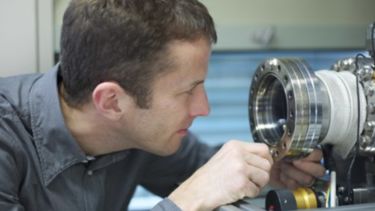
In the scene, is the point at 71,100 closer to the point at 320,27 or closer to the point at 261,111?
the point at 261,111

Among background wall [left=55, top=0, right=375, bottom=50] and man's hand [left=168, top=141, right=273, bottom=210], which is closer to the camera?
man's hand [left=168, top=141, right=273, bottom=210]

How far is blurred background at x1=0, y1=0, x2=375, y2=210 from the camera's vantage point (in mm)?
1472

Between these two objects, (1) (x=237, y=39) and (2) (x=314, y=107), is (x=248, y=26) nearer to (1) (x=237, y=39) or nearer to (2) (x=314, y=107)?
(1) (x=237, y=39)

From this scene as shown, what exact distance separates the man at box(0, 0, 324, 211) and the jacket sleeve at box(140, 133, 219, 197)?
0.26 m

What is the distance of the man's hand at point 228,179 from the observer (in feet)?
3.23

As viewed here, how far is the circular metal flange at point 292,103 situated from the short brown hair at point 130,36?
0.17 m

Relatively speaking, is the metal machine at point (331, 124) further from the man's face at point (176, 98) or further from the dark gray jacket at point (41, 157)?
the dark gray jacket at point (41, 157)

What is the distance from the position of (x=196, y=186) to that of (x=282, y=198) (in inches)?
6.7

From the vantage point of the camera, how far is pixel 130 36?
3.58 feet

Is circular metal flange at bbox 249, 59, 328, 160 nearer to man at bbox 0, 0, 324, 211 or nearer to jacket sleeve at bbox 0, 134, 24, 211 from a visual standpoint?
man at bbox 0, 0, 324, 211

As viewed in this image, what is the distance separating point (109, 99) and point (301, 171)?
0.47 m

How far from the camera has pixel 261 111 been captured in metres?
1.18

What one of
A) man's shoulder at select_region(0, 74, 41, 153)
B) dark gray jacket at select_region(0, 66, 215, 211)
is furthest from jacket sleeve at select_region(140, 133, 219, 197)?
man's shoulder at select_region(0, 74, 41, 153)

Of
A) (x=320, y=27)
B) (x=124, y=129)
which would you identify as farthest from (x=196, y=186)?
(x=320, y=27)
